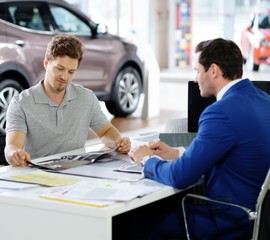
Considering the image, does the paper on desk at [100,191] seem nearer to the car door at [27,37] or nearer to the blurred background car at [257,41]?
the car door at [27,37]

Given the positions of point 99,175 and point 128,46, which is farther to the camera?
point 128,46

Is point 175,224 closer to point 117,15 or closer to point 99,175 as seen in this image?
point 99,175

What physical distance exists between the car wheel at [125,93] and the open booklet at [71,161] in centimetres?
Result: 503

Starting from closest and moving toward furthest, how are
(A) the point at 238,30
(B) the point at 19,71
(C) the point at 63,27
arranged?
(B) the point at 19,71
(C) the point at 63,27
(A) the point at 238,30

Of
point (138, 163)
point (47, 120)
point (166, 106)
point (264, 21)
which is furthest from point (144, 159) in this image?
point (264, 21)

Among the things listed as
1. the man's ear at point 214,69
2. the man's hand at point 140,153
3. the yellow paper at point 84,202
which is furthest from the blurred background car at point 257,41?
the yellow paper at point 84,202

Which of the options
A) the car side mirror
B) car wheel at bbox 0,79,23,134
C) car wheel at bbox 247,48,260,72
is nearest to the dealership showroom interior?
car wheel at bbox 0,79,23,134

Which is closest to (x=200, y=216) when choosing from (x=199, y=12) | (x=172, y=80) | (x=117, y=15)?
(x=117, y=15)

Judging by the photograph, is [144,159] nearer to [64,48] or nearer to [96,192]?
[96,192]

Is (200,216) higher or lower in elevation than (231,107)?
lower

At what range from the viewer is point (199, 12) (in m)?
15.0

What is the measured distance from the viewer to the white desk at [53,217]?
2316mm

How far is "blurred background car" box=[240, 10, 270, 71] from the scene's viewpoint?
13.0m

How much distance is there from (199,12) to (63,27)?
799 centimetres
